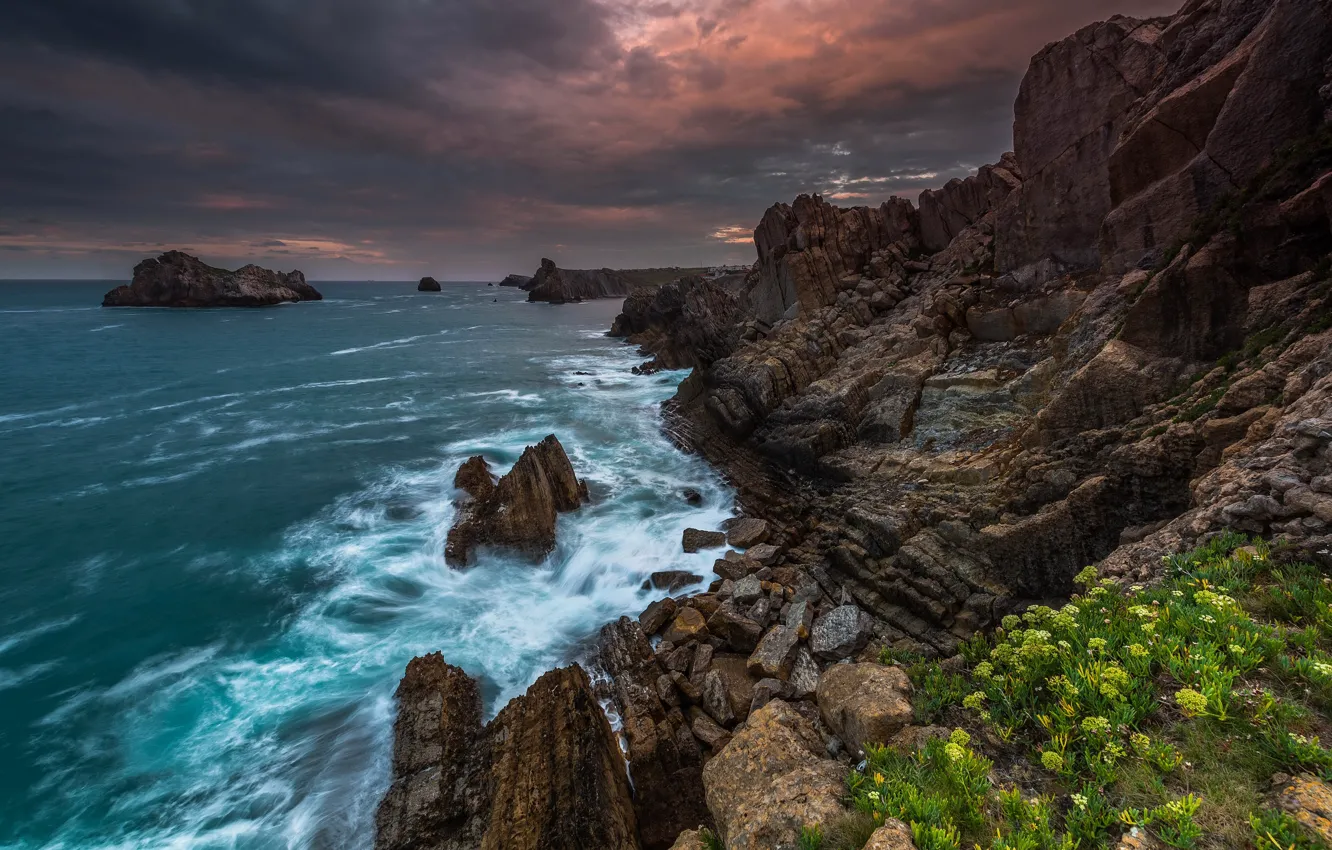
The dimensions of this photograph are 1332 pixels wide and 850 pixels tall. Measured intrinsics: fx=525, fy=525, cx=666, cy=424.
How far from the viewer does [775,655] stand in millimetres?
14188

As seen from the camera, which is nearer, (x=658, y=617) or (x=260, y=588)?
(x=658, y=617)

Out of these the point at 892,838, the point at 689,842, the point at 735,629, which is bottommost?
the point at 735,629

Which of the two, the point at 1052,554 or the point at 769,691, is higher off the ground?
the point at 1052,554

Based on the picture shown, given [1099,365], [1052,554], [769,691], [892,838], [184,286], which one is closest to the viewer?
[892,838]

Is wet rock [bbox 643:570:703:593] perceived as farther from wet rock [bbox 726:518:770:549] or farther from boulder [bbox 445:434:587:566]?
boulder [bbox 445:434:587:566]

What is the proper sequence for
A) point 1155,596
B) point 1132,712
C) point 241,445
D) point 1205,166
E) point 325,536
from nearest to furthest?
point 1132,712
point 1155,596
point 1205,166
point 325,536
point 241,445

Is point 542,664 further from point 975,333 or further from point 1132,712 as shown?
point 975,333

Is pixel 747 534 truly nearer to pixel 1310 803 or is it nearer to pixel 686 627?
pixel 686 627

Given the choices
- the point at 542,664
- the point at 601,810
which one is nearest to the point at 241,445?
the point at 542,664

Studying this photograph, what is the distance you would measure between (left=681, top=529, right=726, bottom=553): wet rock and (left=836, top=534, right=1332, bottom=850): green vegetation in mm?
14981

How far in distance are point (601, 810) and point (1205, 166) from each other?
23246mm

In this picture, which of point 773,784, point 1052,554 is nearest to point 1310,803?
point 773,784

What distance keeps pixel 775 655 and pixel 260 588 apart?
20.6m

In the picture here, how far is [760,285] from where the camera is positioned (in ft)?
167
